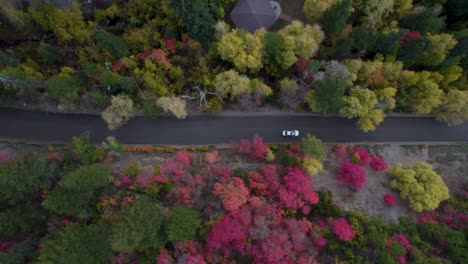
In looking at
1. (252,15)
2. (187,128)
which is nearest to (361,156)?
(187,128)

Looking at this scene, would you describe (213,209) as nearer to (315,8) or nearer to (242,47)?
(242,47)

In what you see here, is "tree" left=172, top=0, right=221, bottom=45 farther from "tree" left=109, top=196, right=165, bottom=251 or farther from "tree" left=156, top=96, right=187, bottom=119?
"tree" left=109, top=196, right=165, bottom=251

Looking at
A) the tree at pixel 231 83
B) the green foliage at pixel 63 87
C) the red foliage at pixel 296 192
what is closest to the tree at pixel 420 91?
the red foliage at pixel 296 192

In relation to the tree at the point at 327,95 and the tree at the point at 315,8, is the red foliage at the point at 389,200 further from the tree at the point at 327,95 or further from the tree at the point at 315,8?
the tree at the point at 315,8

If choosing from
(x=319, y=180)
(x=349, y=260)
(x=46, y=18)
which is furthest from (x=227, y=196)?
(x=46, y=18)

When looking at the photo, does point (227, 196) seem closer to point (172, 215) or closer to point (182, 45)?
point (172, 215)
